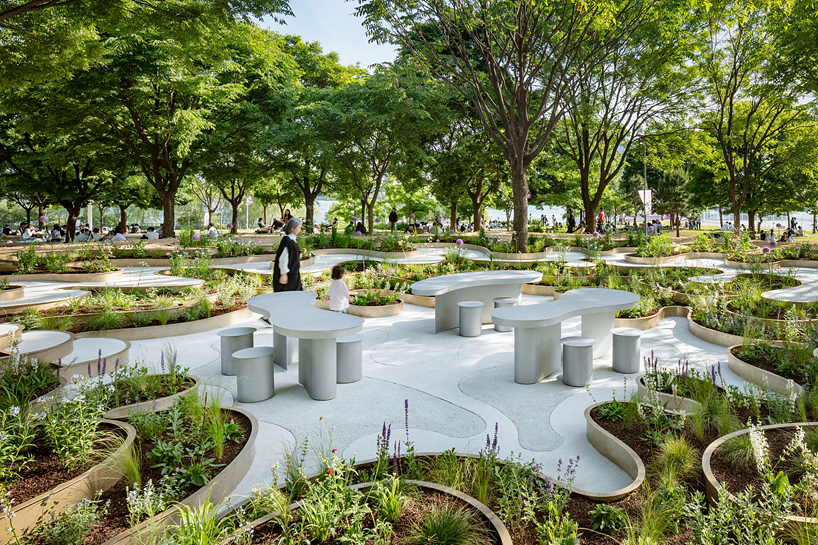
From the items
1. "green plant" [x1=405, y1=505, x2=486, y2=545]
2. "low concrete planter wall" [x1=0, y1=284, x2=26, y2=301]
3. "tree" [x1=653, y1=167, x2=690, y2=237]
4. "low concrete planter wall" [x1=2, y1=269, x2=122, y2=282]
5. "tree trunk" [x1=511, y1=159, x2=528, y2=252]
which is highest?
"tree" [x1=653, y1=167, x2=690, y2=237]

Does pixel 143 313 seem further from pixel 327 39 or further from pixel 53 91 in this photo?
pixel 327 39

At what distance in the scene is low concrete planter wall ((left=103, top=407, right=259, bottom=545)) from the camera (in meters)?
2.56

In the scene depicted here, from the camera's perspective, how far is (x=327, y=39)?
3070 cm

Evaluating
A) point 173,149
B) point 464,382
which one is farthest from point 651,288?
point 173,149

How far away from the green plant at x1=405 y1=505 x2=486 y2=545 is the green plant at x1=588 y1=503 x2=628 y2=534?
0.72 metres

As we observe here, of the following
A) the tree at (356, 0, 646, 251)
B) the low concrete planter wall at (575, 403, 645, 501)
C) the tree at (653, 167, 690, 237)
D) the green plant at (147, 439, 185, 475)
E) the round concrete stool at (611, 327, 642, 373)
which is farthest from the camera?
the tree at (653, 167, 690, 237)

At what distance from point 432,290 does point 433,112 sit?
18.0 meters

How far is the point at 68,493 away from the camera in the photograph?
2.86 m

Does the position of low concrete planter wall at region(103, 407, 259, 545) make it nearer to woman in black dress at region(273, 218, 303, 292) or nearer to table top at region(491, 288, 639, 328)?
table top at region(491, 288, 639, 328)

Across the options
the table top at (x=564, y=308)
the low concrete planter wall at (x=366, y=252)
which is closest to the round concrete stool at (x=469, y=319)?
the table top at (x=564, y=308)

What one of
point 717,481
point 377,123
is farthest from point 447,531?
point 377,123

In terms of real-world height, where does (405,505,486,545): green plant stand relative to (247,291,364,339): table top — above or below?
below

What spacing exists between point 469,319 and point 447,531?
5454 millimetres

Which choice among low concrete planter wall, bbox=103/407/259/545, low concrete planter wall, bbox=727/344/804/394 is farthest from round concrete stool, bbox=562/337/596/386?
low concrete planter wall, bbox=103/407/259/545
